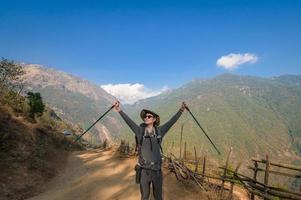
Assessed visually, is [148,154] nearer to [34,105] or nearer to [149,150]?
[149,150]

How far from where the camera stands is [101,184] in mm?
12758

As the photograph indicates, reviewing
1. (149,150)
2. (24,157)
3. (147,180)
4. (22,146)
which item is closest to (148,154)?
(149,150)

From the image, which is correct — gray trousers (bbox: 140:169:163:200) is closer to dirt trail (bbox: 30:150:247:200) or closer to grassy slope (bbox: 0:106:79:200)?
dirt trail (bbox: 30:150:247:200)

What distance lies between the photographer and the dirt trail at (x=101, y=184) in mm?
11164

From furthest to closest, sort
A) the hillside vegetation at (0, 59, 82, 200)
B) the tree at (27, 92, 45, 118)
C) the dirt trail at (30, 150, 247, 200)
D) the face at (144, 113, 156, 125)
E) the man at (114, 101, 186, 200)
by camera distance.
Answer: the tree at (27, 92, 45, 118), the hillside vegetation at (0, 59, 82, 200), the dirt trail at (30, 150, 247, 200), the face at (144, 113, 156, 125), the man at (114, 101, 186, 200)

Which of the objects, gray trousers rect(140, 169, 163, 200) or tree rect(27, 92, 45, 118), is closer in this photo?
gray trousers rect(140, 169, 163, 200)

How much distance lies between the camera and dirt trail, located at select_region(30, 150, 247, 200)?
11.2 metres

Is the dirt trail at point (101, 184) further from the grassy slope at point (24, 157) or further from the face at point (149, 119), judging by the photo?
the face at point (149, 119)

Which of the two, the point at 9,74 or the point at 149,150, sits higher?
the point at 9,74

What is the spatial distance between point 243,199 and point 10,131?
11761mm

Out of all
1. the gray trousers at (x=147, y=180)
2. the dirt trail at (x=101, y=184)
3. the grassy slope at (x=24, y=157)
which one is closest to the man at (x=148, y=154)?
the gray trousers at (x=147, y=180)

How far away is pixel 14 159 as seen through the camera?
1325cm

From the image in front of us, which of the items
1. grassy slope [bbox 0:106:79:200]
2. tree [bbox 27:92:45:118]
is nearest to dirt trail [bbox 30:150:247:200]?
grassy slope [bbox 0:106:79:200]

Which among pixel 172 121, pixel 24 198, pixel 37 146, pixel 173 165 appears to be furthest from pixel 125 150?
pixel 172 121
